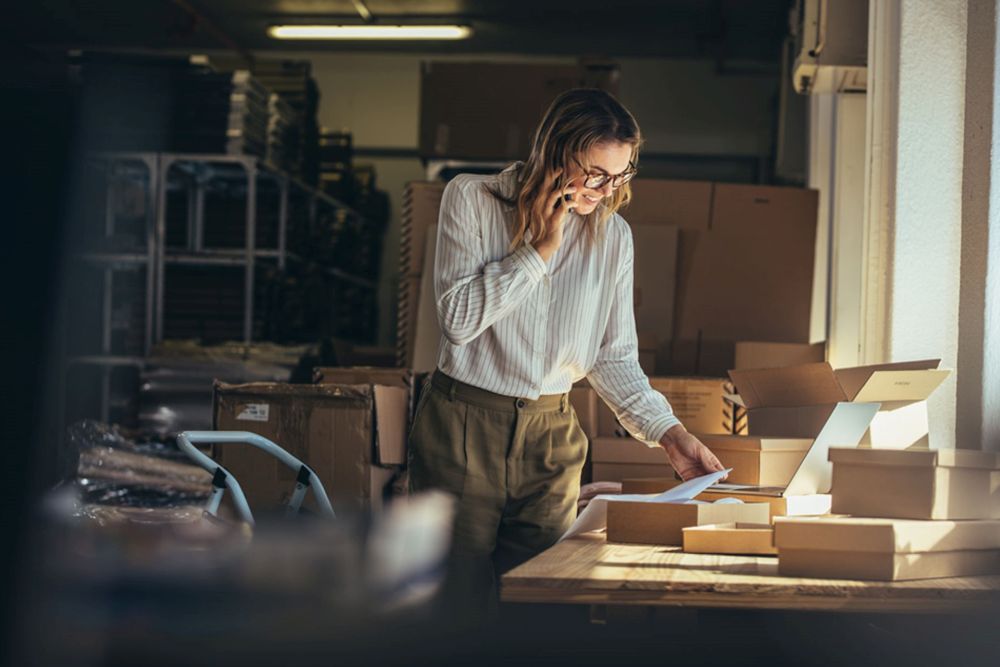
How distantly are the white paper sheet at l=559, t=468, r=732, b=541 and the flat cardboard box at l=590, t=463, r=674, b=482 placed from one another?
1557mm

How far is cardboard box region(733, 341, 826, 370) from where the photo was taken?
416cm

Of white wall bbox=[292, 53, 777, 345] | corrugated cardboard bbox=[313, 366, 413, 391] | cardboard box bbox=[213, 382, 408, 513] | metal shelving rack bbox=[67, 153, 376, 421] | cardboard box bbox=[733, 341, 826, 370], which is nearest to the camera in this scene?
cardboard box bbox=[213, 382, 408, 513]

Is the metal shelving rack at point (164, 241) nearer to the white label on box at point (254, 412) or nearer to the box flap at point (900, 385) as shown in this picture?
the white label on box at point (254, 412)

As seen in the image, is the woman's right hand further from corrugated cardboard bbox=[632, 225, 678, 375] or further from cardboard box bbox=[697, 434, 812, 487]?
corrugated cardboard bbox=[632, 225, 678, 375]

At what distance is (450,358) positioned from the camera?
223cm

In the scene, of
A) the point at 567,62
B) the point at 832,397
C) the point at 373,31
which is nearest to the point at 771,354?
the point at 832,397

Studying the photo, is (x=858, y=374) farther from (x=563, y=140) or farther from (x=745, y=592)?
(x=745, y=592)

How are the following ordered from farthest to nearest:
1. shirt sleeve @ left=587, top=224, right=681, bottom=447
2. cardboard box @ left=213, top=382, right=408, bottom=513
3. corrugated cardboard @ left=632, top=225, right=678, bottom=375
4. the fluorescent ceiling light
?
1. the fluorescent ceiling light
2. corrugated cardboard @ left=632, top=225, right=678, bottom=375
3. cardboard box @ left=213, top=382, right=408, bottom=513
4. shirt sleeve @ left=587, top=224, right=681, bottom=447

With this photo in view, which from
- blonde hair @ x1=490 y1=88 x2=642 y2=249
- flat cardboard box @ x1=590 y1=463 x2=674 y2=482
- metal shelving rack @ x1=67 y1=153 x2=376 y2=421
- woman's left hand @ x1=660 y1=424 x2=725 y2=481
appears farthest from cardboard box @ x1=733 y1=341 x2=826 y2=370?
metal shelving rack @ x1=67 y1=153 x2=376 y2=421

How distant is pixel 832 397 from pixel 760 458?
0.30 meters

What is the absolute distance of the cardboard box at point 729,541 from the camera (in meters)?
1.79

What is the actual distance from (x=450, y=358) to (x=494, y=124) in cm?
334

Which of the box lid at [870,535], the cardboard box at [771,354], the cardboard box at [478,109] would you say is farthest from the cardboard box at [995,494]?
the cardboard box at [478,109]

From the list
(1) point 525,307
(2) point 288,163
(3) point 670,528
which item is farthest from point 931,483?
(2) point 288,163
